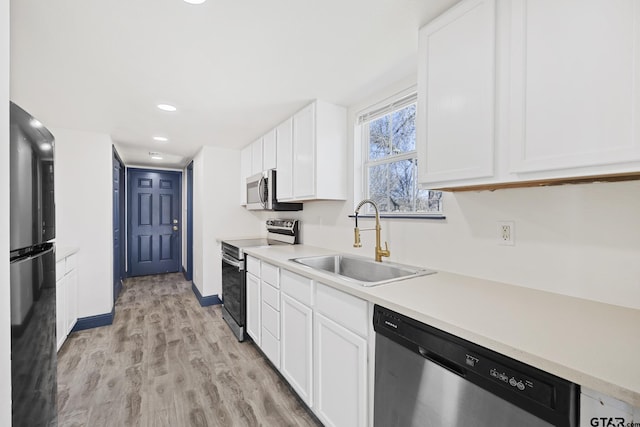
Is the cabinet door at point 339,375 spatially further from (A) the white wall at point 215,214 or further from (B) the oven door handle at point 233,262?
(A) the white wall at point 215,214

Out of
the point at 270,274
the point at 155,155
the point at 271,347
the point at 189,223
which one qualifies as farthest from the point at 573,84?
the point at 189,223

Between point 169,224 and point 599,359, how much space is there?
623cm

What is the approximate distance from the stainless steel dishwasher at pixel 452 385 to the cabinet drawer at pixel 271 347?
1071 mm

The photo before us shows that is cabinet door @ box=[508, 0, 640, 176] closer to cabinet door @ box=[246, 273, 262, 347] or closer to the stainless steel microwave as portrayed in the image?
cabinet door @ box=[246, 273, 262, 347]

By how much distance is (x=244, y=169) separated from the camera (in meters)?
4.05

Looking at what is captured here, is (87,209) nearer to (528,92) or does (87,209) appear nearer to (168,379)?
(168,379)

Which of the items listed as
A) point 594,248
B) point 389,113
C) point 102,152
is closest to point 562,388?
point 594,248

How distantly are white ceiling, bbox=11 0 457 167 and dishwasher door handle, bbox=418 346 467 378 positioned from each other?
148cm

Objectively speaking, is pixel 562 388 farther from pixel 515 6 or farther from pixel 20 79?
pixel 20 79

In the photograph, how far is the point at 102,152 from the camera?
3275 mm

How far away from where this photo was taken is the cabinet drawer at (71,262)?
107 inches

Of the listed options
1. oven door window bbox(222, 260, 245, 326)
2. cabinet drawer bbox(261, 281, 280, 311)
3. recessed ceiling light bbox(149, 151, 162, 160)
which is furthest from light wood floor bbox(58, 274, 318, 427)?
recessed ceiling light bbox(149, 151, 162, 160)

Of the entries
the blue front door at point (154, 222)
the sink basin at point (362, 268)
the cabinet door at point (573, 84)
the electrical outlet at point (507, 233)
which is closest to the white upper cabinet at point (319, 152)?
the sink basin at point (362, 268)

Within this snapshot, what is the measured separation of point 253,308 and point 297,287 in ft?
3.07
